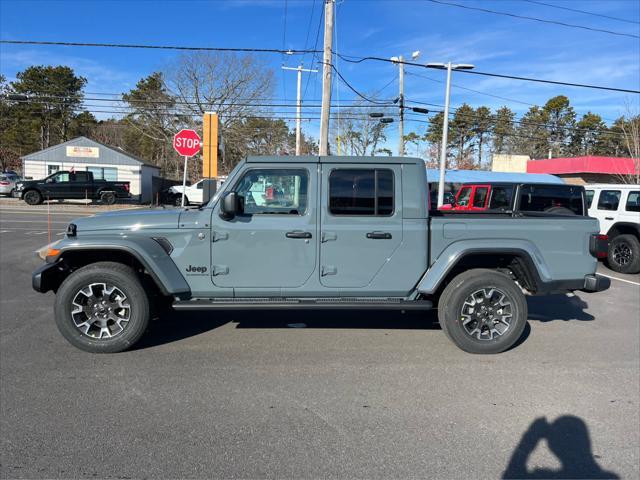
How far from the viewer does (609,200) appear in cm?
1051

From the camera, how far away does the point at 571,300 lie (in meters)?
6.98

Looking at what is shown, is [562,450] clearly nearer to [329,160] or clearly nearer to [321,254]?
[321,254]

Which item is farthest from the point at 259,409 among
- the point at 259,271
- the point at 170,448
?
the point at 259,271

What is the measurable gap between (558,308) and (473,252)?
A: 115 inches

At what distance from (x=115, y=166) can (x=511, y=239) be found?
3604 centimetres

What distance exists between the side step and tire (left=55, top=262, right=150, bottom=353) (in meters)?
0.41

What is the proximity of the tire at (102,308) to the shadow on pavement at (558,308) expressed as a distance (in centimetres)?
492

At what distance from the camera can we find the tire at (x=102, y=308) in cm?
427

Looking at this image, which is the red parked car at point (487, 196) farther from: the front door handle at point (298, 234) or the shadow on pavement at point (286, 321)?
the front door handle at point (298, 234)

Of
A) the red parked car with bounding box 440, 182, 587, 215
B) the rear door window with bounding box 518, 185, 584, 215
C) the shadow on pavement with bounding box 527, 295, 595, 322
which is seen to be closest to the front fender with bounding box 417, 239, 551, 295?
the shadow on pavement with bounding box 527, 295, 595, 322

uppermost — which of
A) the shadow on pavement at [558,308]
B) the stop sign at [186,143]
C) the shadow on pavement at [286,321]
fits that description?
the stop sign at [186,143]

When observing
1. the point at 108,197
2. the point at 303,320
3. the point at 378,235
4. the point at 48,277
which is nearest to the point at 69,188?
the point at 108,197

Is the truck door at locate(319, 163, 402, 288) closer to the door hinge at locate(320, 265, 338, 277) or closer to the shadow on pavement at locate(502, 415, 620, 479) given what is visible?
the door hinge at locate(320, 265, 338, 277)

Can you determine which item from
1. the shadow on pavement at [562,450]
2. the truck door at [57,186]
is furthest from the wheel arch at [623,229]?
the truck door at [57,186]
